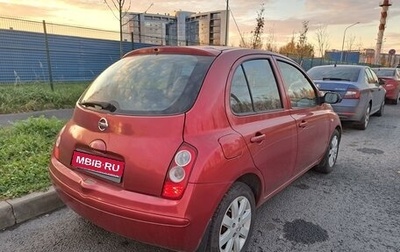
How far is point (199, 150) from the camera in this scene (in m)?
2.03

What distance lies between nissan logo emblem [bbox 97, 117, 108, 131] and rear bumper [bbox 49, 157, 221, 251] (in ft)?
1.23

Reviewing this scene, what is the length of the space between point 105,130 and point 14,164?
7.06ft

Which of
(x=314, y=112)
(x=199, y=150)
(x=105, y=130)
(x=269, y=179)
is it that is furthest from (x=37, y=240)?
(x=314, y=112)

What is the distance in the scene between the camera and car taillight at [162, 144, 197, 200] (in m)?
1.97

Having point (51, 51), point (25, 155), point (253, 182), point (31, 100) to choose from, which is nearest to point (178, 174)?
point (253, 182)

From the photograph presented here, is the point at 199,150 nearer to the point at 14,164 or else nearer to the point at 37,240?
the point at 37,240

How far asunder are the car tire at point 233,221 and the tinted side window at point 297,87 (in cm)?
130

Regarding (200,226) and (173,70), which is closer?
(200,226)

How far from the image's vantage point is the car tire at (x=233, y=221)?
221cm

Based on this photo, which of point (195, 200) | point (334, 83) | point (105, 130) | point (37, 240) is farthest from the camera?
point (334, 83)

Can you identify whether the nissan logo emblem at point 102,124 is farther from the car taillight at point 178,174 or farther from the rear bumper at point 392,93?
the rear bumper at point 392,93

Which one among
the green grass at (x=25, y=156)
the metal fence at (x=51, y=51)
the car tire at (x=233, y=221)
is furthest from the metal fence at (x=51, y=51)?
the car tire at (x=233, y=221)

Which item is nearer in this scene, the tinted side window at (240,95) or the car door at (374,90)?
the tinted side window at (240,95)

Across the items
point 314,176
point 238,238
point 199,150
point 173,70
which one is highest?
point 173,70
